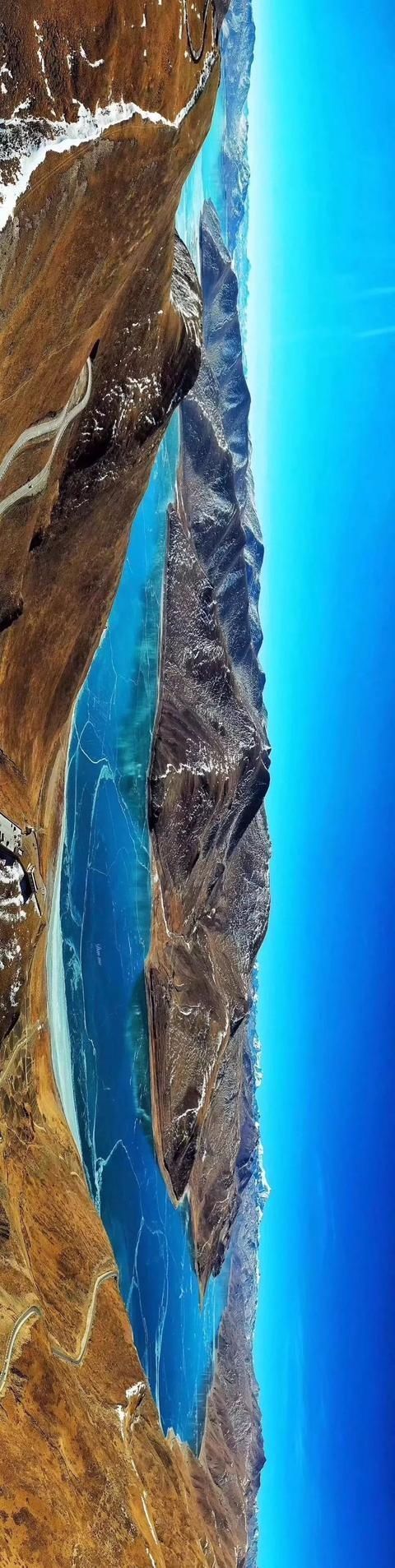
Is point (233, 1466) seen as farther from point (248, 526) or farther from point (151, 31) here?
point (248, 526)

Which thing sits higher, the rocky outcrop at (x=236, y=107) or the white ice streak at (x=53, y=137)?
the rocky outcrop at (x=236, y=107)

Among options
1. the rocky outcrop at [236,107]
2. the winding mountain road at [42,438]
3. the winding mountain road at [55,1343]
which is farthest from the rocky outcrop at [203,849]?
the rocky outcrop at [236,107]

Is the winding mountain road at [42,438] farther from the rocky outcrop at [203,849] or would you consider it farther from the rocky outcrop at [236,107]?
the rocky outcrop at [236,107]

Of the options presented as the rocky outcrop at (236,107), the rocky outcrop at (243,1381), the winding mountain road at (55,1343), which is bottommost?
the winding mountain road at (55,1343)

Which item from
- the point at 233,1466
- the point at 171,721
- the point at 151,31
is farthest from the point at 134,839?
the point at 233,1466

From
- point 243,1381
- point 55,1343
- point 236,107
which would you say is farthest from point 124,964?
point 236,107

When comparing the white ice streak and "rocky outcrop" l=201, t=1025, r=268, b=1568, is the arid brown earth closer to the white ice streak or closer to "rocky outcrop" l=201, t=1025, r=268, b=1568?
the white ice streak

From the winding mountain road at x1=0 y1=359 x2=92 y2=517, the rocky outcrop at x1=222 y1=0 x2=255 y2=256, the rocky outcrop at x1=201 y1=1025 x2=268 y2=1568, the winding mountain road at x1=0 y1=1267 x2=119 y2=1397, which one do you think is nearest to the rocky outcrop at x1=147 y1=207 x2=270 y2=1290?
the rocky outcrop at x1=201 y1=1025 x2=268 y2=1568

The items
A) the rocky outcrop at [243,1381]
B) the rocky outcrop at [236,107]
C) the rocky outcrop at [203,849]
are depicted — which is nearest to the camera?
the rocky outcrop at [203,849]
